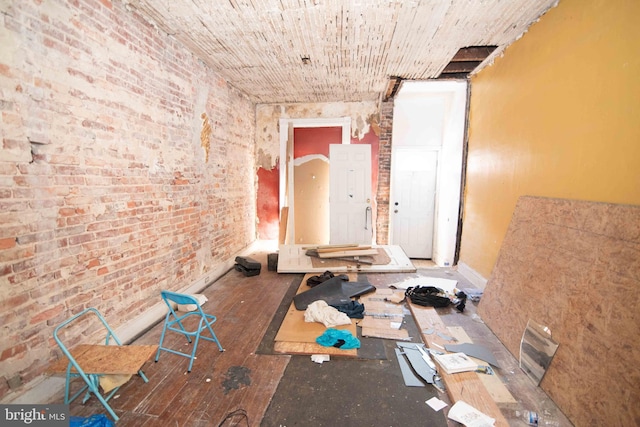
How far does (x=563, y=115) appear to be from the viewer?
8.14 ft

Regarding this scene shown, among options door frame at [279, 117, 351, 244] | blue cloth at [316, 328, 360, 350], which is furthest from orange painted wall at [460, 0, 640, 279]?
door frame at [279, 117, 351, 244]

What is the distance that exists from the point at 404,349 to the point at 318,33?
3366 millimetres

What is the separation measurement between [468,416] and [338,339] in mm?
1134

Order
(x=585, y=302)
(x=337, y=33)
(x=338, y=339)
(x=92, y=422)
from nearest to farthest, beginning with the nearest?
1. (x=92, y=422)
2. (x=585, y=302)
3. (x=338, y=339)
4. (x=337, y=33)

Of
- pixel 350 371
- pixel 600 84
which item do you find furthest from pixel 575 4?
pixel 350 371

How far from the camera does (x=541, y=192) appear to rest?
277 centimetres

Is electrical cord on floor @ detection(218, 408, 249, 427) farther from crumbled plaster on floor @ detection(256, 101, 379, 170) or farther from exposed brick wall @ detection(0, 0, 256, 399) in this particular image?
crumbled plaster on floor @ detection(256, 101, 379, 170)

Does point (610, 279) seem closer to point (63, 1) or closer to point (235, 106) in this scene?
point (63, 1)

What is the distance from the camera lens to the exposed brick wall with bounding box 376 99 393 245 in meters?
5.94

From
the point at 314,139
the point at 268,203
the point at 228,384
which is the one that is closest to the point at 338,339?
the point at 228,384

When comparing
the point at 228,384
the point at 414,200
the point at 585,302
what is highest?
the point at 414,200

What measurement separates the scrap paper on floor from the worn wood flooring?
2.2 inches

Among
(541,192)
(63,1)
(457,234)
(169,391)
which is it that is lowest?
(169,391)

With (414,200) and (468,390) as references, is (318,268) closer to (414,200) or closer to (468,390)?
(468,390)
